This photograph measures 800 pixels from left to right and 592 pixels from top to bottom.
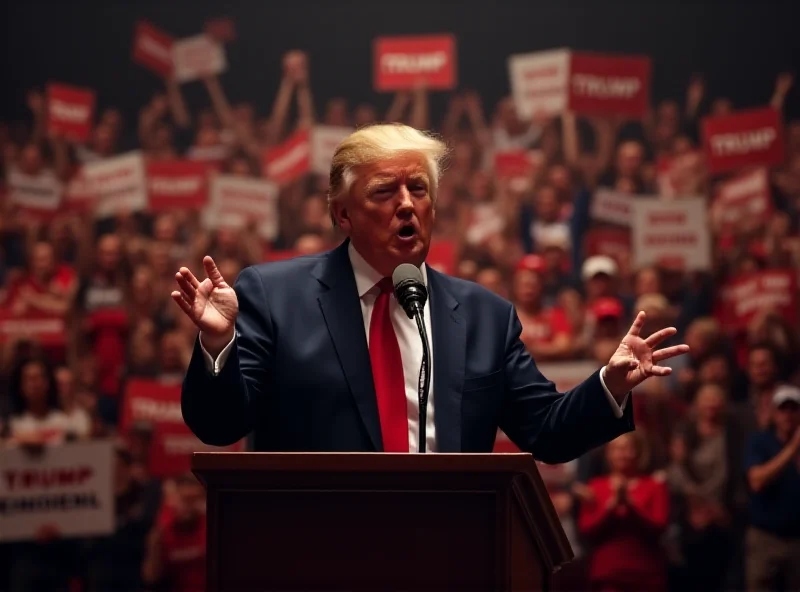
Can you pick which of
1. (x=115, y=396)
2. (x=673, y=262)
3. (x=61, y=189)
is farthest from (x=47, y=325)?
(x=673, y=262)

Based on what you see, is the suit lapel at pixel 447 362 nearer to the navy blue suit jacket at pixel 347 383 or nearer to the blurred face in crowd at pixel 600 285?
the navy blue suit jacket at pixel 347 383

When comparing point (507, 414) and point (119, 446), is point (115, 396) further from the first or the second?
point (507, 414)

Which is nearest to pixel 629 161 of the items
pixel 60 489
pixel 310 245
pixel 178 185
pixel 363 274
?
pixel 310 245

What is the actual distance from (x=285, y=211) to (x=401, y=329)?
6.76m

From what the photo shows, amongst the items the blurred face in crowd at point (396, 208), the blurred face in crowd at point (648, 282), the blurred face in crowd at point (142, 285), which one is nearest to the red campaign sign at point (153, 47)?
the blurred face in crowd at point (142, 285)

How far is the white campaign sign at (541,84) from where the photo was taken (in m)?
8.59

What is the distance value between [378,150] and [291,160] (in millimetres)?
6672

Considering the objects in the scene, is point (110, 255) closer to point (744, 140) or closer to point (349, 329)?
point (744, 140)

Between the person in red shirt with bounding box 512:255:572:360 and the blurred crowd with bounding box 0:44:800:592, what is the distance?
11 mm

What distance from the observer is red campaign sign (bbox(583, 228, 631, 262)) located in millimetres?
7723

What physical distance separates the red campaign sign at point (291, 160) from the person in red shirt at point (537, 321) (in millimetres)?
2758

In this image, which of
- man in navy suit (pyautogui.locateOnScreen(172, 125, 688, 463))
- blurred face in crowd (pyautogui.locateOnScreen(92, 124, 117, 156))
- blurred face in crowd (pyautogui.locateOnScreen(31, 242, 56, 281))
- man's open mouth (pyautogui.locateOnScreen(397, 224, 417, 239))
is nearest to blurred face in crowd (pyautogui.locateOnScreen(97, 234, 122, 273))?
blurred face in crowd (pyautogui.locateOnScreen(31, 242, 56, 281))

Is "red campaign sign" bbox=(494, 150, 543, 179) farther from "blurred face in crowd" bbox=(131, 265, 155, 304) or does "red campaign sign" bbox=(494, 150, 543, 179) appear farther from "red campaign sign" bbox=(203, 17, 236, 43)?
"red campaign sign" bbox=(203, 17, 236, 43)

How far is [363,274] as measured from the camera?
2.52 meters
